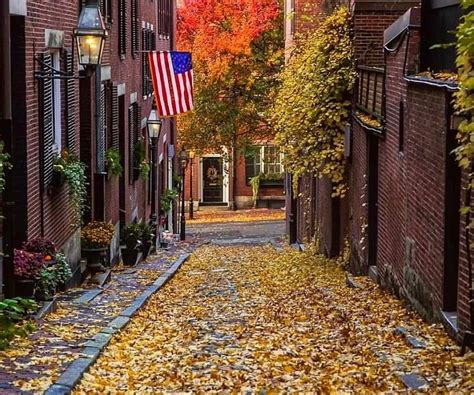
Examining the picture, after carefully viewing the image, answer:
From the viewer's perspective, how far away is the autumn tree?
41156mm

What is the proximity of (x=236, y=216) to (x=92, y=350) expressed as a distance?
37223 mm

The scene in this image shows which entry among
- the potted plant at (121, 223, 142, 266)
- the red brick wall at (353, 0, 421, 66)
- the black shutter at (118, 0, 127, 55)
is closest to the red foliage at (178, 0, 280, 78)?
the black shutter at (118, 0, 127, 55)

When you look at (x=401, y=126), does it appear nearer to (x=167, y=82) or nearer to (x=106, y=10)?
(x=106, y=10)

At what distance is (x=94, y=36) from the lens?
42.3 ft

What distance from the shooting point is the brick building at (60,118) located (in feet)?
38.8

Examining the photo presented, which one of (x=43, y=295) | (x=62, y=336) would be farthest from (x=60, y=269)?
(x=62, y=336)

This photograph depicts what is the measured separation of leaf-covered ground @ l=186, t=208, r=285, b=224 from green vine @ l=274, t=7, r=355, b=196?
23378mm

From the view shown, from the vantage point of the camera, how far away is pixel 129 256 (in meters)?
21.7

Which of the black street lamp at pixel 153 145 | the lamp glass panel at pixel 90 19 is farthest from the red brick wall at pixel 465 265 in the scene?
the black street lamp at pixel 153 145

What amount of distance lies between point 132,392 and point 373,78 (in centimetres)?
1039

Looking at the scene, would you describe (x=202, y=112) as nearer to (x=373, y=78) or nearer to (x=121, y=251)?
(x=121, y=251)

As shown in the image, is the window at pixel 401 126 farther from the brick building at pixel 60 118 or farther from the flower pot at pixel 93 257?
the flower pot at pixel 93 257

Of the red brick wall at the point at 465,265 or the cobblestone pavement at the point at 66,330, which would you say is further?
the red brick wall at the point at 465,265

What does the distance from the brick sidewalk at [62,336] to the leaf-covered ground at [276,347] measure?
1.08 feet
